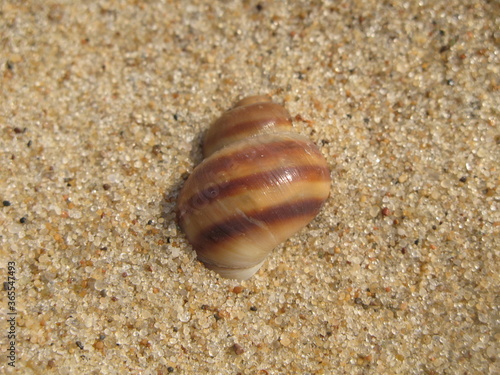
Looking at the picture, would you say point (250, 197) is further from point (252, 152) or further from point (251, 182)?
point (252, 152)

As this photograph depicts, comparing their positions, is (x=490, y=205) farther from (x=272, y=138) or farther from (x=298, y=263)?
(x=272, y=138)

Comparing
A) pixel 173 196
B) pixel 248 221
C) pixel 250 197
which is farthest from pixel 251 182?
pixel 173 196

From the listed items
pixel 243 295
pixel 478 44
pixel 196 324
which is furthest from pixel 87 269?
pixel 478 44

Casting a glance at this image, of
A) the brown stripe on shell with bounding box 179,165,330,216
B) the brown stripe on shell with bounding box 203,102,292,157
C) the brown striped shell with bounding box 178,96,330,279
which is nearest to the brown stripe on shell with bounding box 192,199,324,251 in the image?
the brown striped shell with bounding box 178,96,330,279

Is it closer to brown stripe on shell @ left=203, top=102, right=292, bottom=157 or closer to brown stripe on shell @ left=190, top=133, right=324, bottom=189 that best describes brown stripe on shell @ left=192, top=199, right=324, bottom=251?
brown stripe on shell @ left=190, top=133, right=324, bottom=189

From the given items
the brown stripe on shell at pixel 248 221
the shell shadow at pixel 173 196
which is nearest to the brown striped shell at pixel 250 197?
the brown stripe on shell at pixel 248 221

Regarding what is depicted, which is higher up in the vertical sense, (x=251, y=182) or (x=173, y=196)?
(x=251, y=182)

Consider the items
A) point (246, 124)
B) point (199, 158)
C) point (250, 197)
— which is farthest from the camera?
point (199, 158)

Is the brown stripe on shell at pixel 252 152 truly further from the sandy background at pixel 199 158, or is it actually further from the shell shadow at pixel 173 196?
the sandy background at pixel 199 158
